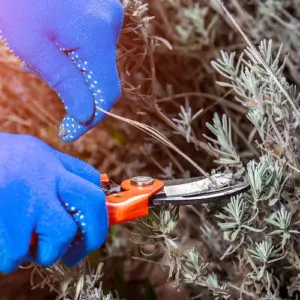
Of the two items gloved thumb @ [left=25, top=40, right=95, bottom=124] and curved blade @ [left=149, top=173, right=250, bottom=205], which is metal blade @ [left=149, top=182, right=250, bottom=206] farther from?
gloved thumb @ [left=25, top=40, right=95, bottom=124]

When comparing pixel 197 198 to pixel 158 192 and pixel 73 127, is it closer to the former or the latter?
pixel 158 192

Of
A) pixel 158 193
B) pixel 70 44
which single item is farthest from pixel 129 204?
pixel 70 44

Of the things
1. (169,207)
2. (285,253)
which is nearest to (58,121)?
(169,207)

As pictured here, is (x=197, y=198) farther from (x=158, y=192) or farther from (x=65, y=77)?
(x=65, y=77)

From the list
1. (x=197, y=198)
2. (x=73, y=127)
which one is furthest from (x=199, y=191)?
(x=73, y=127)

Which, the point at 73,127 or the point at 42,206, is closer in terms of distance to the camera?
the point at 42,206

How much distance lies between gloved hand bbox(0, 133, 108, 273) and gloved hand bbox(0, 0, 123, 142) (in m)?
0.08

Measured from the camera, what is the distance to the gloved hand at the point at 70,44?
1.70ft

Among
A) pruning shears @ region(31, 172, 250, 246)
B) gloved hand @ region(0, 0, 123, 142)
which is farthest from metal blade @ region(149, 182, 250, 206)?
gloved hand @ region(0, 0, 123, 142)

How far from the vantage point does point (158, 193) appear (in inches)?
21.0

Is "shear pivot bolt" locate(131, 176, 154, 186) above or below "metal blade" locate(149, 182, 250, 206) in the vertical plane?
above

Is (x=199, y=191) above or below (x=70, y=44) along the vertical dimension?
below

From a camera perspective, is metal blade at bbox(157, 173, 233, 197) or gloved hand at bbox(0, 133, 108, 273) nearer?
gloved hand at bbox(0, 133, 108, 273)

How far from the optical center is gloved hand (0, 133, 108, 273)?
440 millimetres
